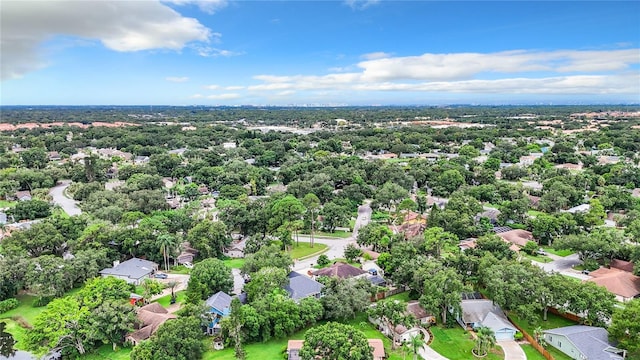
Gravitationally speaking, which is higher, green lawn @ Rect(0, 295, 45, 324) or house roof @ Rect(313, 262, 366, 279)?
house roof @ Rect(313, 262, 366, 279)

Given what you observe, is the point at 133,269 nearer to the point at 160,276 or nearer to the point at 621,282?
the point at 160,276

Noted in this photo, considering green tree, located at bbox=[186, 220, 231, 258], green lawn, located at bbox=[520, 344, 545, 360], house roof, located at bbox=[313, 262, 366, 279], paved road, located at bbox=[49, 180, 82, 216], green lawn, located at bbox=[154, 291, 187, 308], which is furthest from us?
paved road, located at bbox=[49, 180, 82, 216]

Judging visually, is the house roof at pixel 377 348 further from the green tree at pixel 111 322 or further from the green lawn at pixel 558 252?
the green lawn at pixel 558 252

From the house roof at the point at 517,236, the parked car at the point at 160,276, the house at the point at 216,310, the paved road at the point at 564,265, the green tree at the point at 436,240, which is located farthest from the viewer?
the house roof at the point at 517,236

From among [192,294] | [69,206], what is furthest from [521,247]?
[69,206]

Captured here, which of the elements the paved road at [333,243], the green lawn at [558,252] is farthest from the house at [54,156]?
the green lawn at [558,252]

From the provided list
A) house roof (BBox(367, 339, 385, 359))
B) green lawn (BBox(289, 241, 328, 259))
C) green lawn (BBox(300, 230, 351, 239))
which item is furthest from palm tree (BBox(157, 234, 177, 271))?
house roof (BBox(367, 339, 385, 359))

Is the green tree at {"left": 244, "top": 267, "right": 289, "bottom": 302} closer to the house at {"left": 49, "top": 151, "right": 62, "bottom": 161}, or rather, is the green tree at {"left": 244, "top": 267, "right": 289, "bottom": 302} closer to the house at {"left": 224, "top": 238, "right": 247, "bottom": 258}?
the house at {"left": 224, "top": 238, "right": 247, "bottom": 258}

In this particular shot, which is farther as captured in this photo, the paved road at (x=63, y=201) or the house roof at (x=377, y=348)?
the paved road at (x=63, y=201)
